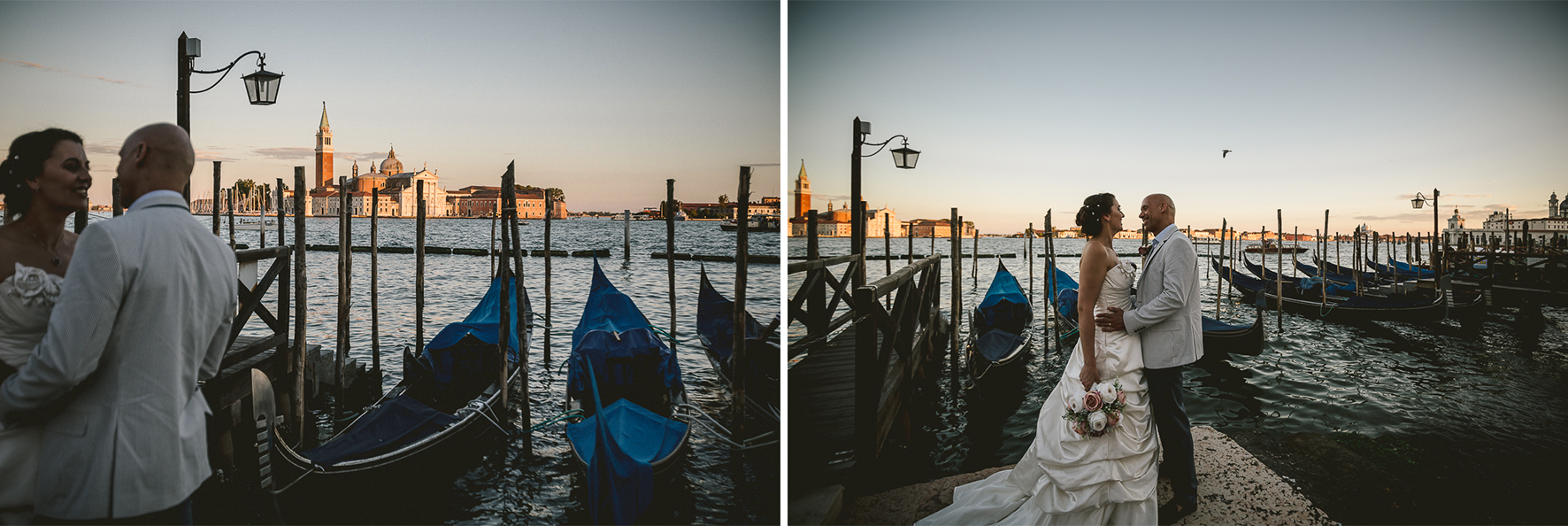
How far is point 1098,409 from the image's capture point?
6.14ft

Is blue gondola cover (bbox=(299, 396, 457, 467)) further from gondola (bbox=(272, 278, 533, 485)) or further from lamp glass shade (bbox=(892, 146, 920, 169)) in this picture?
lamp glass shade (bbox=(892, 146, 920, 169))

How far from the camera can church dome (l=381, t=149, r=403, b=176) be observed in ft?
228

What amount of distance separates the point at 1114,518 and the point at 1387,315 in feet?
34.2

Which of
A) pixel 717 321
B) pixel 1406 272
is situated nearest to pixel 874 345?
pixel 717 321

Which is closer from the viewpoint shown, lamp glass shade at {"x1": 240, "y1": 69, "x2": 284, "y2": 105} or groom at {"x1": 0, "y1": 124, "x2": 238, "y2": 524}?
groom at {"x1": 0, "y1": 124, "x2": 238, "y2": 524}

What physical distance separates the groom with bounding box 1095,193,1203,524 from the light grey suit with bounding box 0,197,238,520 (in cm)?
214

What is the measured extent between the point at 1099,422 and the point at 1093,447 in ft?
0.26

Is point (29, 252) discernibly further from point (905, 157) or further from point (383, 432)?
point (905, 157)

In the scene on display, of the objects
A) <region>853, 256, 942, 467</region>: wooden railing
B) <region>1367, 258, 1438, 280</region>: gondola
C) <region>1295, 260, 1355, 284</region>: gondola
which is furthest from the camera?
<region>1367, 258, 1438, 280</region>: gondola

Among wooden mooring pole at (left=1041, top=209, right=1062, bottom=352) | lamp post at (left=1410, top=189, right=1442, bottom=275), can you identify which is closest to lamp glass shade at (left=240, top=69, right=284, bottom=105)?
wooden mooring pole at (left=1041, top=209, right=1062, bottom=352)

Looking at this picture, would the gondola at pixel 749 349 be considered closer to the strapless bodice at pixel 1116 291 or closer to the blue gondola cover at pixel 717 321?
the blue gondola cover at pixel 717 321

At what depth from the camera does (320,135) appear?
186 feet

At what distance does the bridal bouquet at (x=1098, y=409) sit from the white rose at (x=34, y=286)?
7.48ft

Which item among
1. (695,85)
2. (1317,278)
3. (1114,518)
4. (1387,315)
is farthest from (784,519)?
(1317,278)
